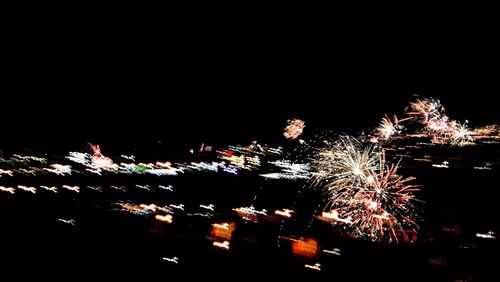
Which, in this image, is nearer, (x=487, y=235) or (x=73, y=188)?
(x=487, y=235)

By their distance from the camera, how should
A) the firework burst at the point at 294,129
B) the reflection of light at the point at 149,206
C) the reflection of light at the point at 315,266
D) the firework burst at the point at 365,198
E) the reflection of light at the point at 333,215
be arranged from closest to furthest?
1. the reflection of light at the point at 315,266
2. the firework burst at the point at 365,198
3. the reflection of light at the point at 333,215
4. the reflection of light at the point at 149,206
5. the firework burst at the point at 294,129

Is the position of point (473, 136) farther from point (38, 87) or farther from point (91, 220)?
point (38, 87)

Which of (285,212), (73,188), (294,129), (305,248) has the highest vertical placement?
(294,129)

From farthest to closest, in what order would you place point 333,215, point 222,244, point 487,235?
point 333,215 → point 487,235 → point 222,244

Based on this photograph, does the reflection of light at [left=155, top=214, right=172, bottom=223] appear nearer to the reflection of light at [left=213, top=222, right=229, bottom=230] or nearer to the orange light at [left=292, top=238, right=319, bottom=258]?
the reflection of light at [left=213, top=222, right=229, bottom=230]

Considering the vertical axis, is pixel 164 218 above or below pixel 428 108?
below

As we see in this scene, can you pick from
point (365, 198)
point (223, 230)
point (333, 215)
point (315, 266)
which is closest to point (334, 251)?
point (315, 266)

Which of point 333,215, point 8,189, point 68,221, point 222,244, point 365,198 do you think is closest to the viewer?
point 222,244

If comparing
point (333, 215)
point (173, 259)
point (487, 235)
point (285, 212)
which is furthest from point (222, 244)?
point (487, 235)

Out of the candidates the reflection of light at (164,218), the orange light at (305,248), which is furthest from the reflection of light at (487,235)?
the reflection of light at (164,218)

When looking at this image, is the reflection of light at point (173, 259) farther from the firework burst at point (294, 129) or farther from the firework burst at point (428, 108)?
the firework burst at point (428, 108)

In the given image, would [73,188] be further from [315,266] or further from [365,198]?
[365,198]

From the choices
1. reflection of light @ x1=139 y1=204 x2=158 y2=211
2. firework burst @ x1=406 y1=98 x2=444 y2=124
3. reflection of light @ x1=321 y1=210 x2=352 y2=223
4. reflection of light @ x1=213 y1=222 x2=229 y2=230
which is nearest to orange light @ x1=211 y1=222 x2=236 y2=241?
reflection of light @ x1=213 y1=222 x2=229 y2=230
